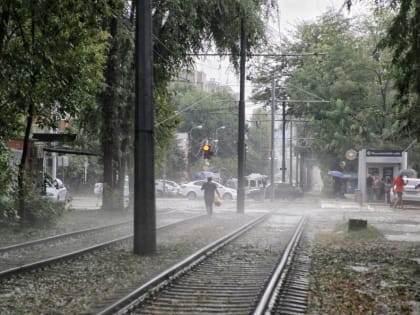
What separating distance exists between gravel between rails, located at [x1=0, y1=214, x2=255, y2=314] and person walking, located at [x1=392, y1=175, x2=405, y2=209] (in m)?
19.7

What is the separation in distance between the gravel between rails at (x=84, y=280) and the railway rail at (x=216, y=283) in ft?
1.48

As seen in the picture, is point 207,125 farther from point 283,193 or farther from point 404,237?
point 404,237

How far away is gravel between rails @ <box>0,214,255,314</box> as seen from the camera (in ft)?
27.4

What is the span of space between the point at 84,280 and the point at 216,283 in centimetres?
204

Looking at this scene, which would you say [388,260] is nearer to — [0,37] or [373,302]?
[373,302]

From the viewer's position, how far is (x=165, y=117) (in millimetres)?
30312

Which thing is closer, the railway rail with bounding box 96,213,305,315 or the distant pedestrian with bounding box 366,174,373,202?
the railway rail with bounding box 96,213,305,315

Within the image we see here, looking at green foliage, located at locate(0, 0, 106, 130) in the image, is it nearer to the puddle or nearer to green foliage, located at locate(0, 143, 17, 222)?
green foliage, located at locate(0, 143, 17, 222)

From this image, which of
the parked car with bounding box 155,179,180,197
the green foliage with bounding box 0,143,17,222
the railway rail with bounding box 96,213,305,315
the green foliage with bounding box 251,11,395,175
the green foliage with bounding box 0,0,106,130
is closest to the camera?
the railway rail with bounding box 96,213,305,315

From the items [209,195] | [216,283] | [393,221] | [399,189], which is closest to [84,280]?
[216,283]

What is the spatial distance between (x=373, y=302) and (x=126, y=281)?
366 cm

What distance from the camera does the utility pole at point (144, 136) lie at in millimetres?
13594

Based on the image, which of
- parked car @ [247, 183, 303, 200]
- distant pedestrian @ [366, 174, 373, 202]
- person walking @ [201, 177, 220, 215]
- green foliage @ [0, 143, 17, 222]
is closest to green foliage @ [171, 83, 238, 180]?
parked car @ [247, 183, 303, 200]

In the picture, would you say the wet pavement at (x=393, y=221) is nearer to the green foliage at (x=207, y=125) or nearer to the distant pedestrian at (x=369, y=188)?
the distant pedestrian at (x=369, y=188)
